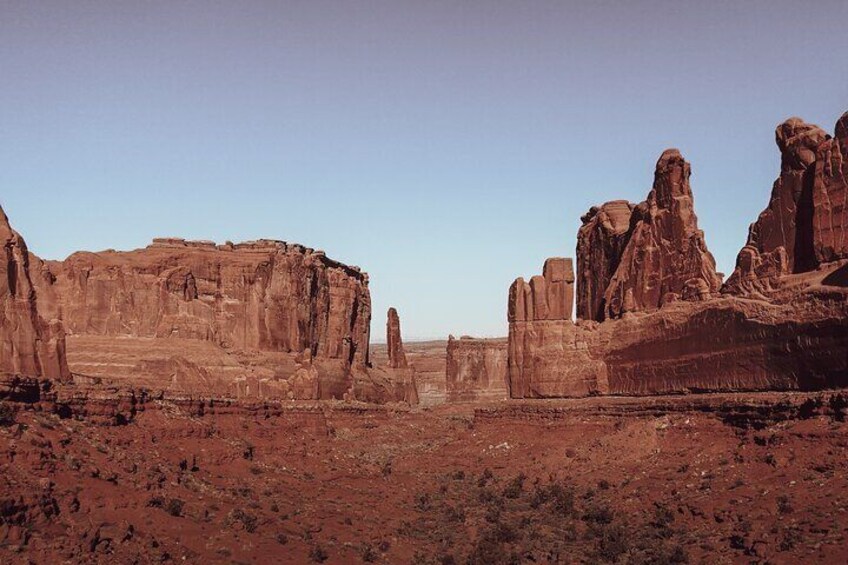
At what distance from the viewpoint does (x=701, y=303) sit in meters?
43.1

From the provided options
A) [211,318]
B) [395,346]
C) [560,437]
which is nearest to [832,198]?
[560,437]

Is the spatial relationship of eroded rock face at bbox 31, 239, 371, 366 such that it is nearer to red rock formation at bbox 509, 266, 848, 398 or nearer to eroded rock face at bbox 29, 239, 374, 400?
eroded rock face at bbox 29, 239, 374, 400

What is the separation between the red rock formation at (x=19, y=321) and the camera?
32375 millimetres

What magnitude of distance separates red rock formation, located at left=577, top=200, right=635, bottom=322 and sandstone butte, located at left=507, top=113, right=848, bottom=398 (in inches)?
5.5

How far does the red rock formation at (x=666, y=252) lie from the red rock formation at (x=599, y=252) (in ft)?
17.6

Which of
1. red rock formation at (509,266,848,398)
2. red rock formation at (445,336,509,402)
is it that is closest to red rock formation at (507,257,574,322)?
red rock formation at (509,266,848,398)

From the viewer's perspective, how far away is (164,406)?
39.8 metres

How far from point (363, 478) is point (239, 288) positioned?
40.8m

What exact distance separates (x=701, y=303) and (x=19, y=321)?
88.7ft

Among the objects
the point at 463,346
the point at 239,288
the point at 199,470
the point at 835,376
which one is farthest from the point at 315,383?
the point at 835,376

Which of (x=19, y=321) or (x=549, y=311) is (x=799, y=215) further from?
(x=19, y=321)

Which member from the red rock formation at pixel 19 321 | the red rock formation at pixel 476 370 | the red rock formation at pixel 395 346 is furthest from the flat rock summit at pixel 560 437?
the red rock formation at pixel 476 370

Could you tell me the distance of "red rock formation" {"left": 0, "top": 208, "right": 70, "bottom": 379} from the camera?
3238 centimetres

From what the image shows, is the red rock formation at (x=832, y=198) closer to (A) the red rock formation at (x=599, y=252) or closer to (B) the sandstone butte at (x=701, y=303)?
(B) the sandstone butte at (x=701, y=303)
